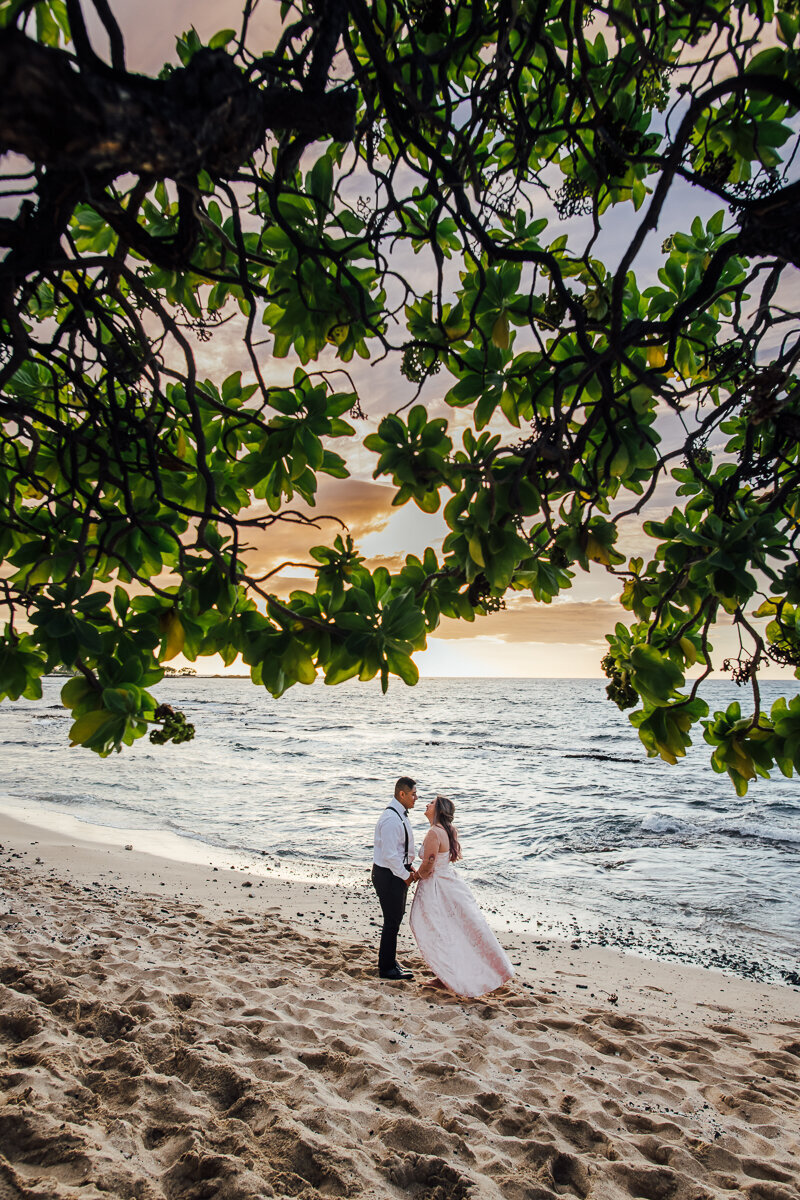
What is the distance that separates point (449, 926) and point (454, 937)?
0.32ft

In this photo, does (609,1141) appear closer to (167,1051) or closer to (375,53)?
(167,1051)

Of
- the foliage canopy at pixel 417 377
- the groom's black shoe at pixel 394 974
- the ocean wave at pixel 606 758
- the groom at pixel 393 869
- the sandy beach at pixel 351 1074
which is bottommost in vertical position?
the ocean wave at pixel 606 758

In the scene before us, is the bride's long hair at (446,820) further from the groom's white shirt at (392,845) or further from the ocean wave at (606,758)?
the ocean wave at (606,758)

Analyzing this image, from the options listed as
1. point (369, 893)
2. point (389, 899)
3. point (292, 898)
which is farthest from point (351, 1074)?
point (369, 893)

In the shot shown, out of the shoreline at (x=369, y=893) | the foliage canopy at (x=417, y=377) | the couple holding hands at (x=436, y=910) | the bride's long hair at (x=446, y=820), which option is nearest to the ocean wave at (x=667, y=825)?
the shoreline at (x=369, y=893)

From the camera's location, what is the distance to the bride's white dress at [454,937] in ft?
18.5

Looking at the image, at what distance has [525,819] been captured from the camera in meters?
15.4

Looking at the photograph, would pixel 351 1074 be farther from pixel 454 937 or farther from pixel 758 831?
pixel 758 831

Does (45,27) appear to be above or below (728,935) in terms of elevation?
above

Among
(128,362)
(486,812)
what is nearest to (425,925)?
(128,362)

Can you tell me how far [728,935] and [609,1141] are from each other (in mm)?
6214

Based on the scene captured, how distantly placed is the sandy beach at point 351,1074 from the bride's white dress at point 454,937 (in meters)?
0.19

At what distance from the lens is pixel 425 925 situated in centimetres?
591

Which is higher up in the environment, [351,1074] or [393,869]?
[393,869]
